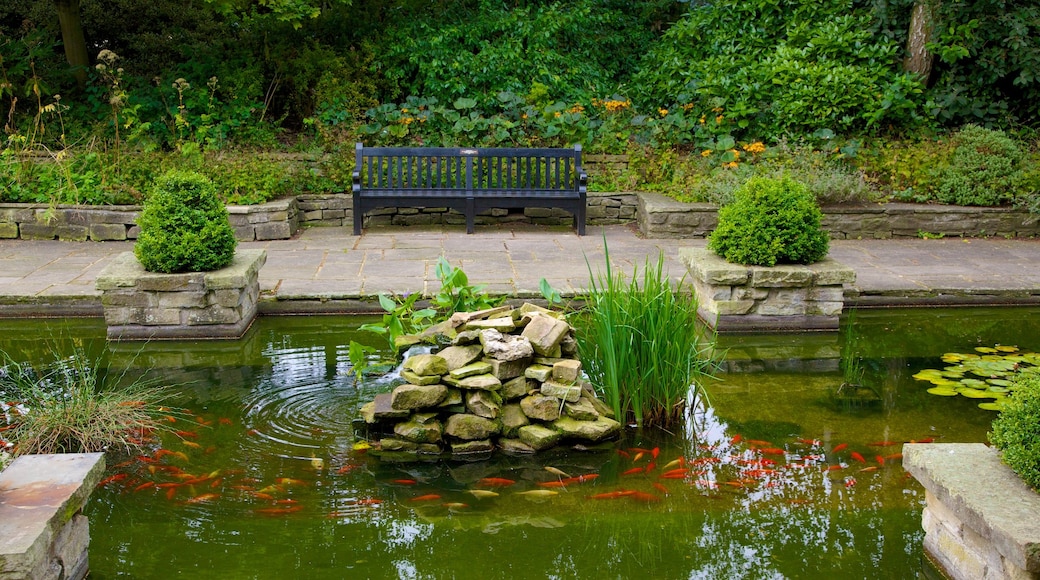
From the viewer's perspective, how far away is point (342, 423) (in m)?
4.81

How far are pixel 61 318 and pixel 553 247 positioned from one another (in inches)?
166

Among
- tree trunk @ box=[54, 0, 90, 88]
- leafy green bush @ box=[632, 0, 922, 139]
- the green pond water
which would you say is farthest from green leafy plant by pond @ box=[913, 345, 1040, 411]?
tree trunk @ box=[54, 0, 90, 88]

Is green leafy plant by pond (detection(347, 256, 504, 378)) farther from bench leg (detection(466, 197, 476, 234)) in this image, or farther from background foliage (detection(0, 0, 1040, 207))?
background foliage (detection(0, 0, 1040, 207))

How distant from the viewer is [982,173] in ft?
31.4

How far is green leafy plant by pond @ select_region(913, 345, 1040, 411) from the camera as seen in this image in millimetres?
5273

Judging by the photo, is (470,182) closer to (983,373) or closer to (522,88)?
(522,88)

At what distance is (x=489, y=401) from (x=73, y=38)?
29.5 feet

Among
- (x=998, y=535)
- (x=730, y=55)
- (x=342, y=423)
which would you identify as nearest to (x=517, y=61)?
(x=730, y=55)

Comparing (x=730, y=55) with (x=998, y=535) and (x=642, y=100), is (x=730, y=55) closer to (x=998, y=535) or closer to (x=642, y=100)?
(x=642, y=100)

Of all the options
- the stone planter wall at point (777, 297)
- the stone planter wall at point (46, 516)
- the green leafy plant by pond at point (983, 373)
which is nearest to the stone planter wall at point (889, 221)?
the stone planter wall at point (777, 297)

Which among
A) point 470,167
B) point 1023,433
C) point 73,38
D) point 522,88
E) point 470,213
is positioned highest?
point 73,38

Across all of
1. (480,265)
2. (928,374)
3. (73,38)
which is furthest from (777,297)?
(73,38)

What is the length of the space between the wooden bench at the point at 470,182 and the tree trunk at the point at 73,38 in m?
3.88

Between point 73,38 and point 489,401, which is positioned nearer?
point 489,401
